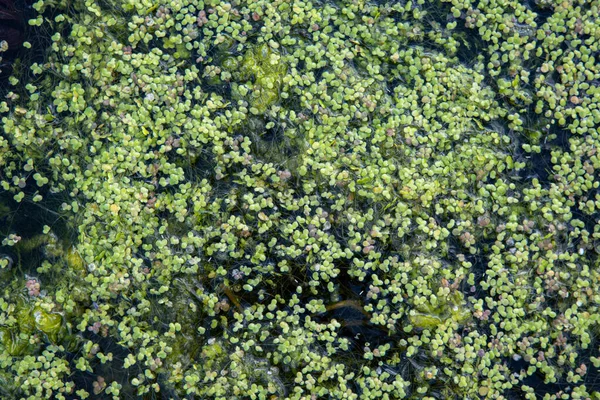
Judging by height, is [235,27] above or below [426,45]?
below

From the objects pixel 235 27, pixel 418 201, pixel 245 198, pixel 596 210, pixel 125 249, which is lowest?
pixel 125 249

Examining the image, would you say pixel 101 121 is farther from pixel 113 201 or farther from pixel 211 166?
pixel 211 166

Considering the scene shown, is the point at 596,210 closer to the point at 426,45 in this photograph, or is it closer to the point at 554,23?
the point at 554,23

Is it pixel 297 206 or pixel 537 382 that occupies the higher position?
pixel 297 206

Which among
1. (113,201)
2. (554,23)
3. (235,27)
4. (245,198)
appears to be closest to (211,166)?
(245,198)

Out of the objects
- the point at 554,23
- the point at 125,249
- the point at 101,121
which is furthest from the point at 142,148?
the point at 554,23

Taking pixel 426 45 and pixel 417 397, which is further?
pixel 426 45
